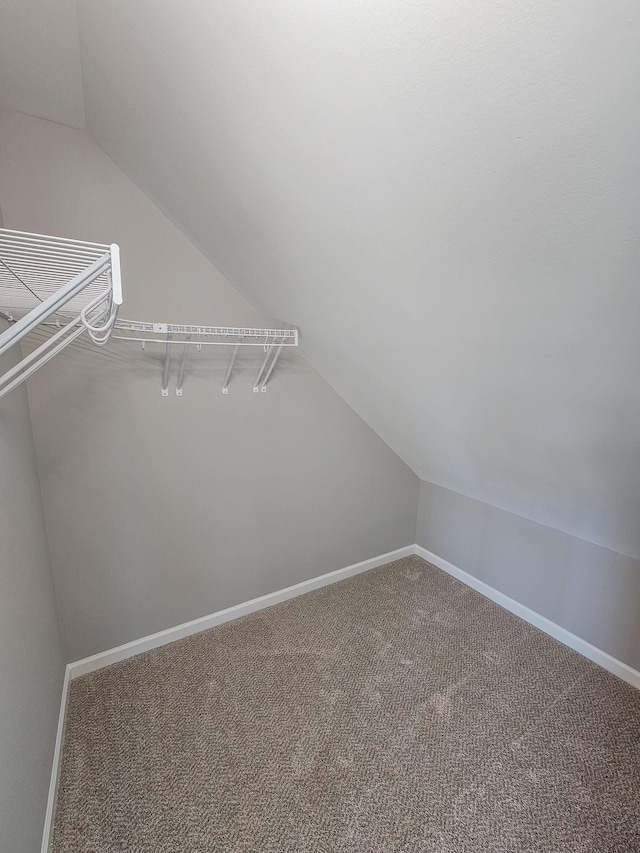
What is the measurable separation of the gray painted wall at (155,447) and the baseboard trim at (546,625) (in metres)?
0.93

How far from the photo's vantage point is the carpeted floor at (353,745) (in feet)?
4.19

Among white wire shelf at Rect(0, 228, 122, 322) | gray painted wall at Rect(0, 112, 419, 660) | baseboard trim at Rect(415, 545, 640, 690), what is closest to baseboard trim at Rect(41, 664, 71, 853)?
gray painted wall at Rect(0, 112, 419, 660)

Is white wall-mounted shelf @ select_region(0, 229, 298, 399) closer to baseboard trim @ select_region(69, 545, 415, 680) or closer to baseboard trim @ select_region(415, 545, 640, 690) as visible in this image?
baseboard trim @ select_region(69, 545, 415, 680)

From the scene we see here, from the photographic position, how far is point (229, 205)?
1364mm

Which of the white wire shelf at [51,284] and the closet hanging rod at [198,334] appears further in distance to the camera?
the closet hanging rod at [198,334]

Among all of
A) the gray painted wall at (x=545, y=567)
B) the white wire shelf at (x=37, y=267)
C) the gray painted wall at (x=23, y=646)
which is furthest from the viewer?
the gray painted wall at (x=545, y=567)

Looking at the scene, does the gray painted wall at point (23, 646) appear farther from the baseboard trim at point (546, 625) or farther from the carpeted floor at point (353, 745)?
the baseboard trim at point (546, 625)

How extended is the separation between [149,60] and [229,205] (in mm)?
417

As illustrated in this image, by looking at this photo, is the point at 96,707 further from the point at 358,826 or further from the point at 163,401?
the point at 163,401

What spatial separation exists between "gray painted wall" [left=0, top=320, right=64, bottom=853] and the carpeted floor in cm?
28

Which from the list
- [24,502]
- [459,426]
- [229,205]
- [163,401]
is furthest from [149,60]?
[459,426]

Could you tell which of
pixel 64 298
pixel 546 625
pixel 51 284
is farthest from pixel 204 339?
pixel 546 625

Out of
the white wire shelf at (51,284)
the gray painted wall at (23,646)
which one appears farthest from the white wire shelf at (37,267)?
the gray painted wall at (23,646)

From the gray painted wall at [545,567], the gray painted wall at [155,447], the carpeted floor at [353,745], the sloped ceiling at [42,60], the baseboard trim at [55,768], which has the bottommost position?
the carpeted floor at [353,745]
